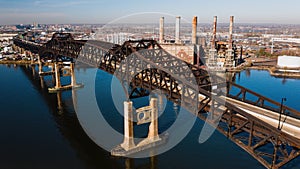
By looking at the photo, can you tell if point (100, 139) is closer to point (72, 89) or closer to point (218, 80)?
point (218, 80)

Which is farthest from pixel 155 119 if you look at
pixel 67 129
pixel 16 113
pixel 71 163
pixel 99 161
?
pixel 16 113

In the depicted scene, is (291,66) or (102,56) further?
(291,66)

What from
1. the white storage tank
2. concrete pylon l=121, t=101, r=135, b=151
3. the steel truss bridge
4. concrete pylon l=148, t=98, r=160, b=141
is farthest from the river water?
the white storage tank

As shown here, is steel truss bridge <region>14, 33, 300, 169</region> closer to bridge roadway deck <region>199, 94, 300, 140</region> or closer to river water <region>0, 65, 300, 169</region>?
bridge roadway deck <region>199, 94, 300, 140</region>

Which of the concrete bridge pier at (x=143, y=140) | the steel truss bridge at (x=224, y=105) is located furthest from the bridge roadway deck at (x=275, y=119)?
the concrete bridge pier at (x=143, y=140)

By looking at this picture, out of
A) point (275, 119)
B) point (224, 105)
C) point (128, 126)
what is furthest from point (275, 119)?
point (128, 126)
